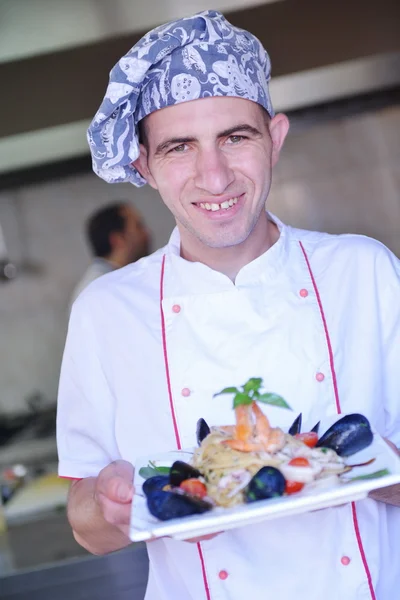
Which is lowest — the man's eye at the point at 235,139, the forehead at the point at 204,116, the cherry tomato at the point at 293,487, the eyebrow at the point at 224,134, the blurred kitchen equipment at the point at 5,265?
the cherry tomato at the point at 293,487

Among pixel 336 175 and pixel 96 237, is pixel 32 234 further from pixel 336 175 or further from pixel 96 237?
pixel 336 175

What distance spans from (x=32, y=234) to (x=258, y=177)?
3567mm

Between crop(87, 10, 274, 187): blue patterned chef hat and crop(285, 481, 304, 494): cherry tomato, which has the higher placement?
crop(87, 10, 274, 187): blue patterned chef hat

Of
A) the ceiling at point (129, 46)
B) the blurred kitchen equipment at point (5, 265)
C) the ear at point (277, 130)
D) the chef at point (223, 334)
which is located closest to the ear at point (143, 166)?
the chef at point (223, 334)

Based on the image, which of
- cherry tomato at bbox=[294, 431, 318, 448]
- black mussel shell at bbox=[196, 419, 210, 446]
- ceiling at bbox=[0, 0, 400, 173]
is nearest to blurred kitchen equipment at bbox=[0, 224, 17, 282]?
ceiling at bbox=[0, 0, 400, 173]

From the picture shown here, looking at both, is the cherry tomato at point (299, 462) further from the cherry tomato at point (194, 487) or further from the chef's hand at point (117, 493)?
the chef's hand at point (117, 493)

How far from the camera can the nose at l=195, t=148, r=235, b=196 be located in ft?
4.63

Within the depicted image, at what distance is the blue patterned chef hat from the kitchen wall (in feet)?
10.8

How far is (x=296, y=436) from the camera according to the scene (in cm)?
125

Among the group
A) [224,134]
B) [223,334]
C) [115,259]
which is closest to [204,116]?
[224,134]

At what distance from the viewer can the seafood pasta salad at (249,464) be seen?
3.53 ft

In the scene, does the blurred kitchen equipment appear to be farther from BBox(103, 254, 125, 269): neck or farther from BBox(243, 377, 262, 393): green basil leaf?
BBox(243, 377, 262, 393): green basil leaf

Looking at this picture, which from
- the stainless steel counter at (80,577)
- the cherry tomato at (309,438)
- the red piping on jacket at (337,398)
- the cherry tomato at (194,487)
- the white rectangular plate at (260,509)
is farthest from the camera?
the stainless steel counter at (80,577)

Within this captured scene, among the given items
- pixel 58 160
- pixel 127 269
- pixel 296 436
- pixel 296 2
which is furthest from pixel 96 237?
pixel 296 436
